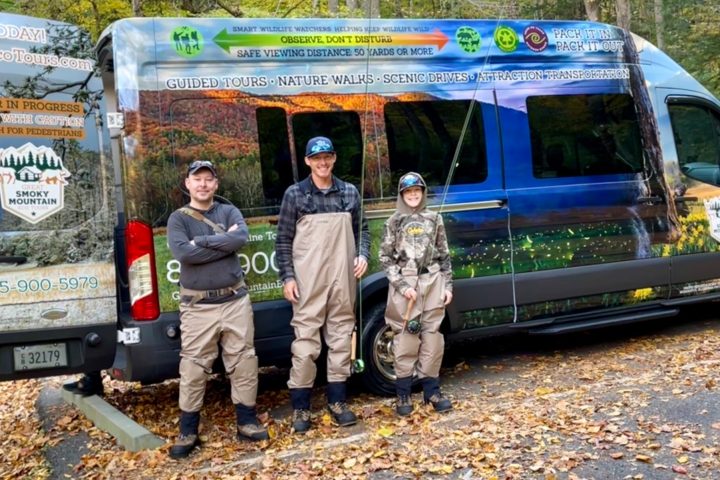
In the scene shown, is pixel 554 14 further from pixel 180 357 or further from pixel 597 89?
pixel 180 357

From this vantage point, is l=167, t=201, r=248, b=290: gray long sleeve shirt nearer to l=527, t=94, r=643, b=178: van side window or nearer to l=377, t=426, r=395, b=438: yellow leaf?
l=377, t=426, r=395, b=438: yellow leaf

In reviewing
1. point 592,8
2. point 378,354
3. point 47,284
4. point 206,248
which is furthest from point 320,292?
point 592,8

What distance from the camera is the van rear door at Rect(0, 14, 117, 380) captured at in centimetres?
452

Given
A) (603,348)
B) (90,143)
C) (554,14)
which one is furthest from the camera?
(554,14)

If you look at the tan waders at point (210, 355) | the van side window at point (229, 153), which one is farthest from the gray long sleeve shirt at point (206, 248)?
the van side window at point (229, 153)

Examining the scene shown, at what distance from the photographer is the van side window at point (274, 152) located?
5.01m

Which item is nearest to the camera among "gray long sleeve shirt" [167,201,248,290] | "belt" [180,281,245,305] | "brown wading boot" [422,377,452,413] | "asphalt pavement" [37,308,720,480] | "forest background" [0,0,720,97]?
"asphalt pavement" [37,308,720,480]

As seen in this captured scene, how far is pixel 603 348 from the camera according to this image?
677 centimetres

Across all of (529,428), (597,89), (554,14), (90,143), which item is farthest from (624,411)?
(554,14)

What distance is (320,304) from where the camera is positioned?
480cm

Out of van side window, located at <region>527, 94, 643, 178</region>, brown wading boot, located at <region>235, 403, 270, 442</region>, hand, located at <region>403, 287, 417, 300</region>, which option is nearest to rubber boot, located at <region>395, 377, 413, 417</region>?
hand, located at <region>403, 287, 417, 300</region>

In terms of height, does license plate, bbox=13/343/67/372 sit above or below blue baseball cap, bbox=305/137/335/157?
below

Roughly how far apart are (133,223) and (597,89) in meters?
4.09

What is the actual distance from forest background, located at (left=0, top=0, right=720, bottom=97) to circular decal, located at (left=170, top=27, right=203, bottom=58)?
602 centimetres
